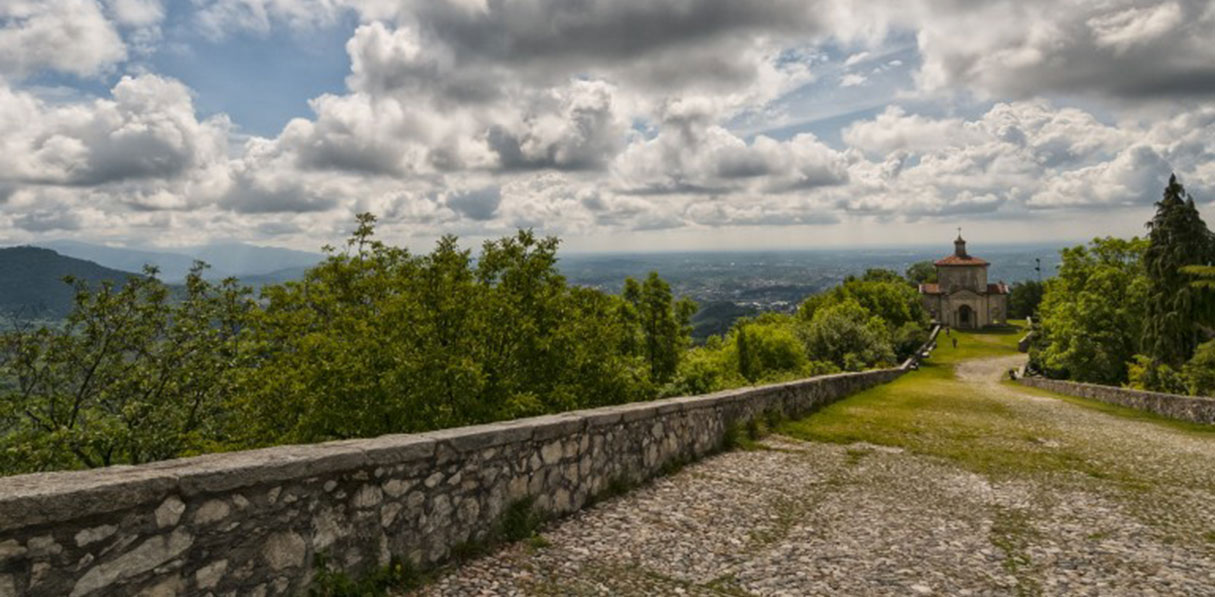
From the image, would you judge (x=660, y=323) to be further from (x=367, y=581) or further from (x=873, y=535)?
(x=367, y=581)

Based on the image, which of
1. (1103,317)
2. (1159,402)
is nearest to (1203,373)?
(1159,402)

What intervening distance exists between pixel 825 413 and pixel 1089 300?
42461mm

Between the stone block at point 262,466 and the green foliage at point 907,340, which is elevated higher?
the stone block at point 262,466

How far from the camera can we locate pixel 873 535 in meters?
7.32

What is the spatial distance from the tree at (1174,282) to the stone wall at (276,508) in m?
44.0

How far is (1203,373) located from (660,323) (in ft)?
79.6

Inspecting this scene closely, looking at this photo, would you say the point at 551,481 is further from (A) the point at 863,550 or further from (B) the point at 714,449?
(B) the point at 714,449

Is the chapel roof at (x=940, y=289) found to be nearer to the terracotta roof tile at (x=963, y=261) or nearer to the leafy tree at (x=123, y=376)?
the terracotta roof tile at (x=963, y=261)

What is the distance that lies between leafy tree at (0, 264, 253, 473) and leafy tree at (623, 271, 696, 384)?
16727mm

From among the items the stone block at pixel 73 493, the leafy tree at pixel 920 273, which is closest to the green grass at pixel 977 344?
the leafy tree at pixel 920 273

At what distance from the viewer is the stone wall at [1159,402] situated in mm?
20375

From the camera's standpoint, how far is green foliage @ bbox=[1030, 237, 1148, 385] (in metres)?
46.1

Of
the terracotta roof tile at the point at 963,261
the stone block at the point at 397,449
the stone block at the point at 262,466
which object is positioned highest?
the stone block at the point at 262,466

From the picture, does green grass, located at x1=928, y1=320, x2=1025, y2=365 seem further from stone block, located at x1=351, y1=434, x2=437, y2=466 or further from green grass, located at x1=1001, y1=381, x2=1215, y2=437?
stone block, located at x1=351, y1=434, x2=437, y2=466
